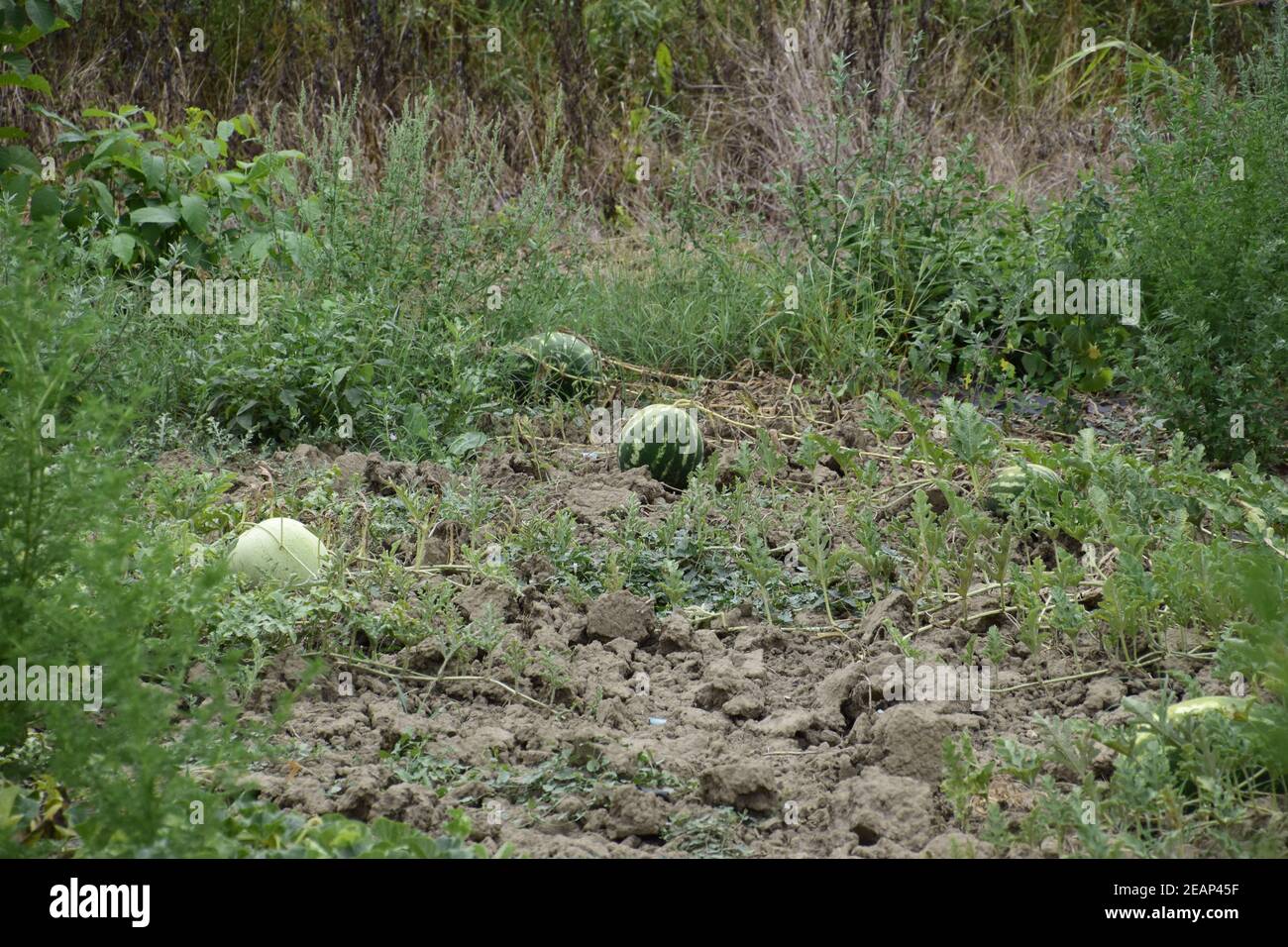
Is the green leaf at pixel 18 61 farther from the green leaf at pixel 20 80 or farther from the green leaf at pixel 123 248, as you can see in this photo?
the green leaf at pixel 123 248

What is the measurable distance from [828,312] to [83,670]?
146 inches

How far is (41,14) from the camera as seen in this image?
4.68 m

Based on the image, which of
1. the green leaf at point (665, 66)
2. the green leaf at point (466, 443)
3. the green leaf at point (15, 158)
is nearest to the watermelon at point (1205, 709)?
the green leaf at point (466, 443)

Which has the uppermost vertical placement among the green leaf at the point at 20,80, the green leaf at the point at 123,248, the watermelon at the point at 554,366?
the green leaf at the point at 20,80

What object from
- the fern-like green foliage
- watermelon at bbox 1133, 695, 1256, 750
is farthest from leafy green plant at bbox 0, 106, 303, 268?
watermelon at bbox 1133, 695, 1256, 750

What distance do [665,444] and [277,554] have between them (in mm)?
1448

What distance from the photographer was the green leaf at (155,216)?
5363 mm

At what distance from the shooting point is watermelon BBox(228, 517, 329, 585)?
3.21 meters

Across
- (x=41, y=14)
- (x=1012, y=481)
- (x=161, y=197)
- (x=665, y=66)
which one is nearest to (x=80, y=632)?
(x=1012, y=481)

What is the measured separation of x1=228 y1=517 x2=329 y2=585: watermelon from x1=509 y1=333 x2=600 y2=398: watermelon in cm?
172

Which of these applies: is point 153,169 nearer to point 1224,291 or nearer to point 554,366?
point 554,366

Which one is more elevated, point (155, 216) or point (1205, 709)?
point (155, 216)

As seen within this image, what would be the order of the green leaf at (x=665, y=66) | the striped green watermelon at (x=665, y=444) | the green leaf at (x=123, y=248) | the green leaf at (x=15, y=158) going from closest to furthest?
the striped green watermelon at (x=665, y=444) → the green leaf at (x=123, y=248) → the green leaf at (x=15, y=158) → the green leaf at (x=665, y=66)

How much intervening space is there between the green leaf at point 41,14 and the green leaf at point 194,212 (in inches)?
34.2
